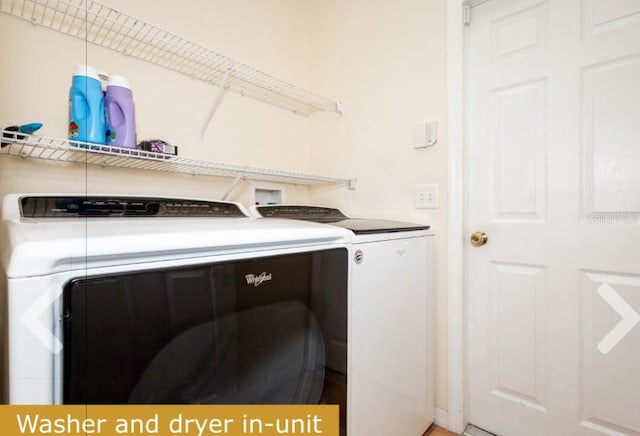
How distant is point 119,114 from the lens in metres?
1.09

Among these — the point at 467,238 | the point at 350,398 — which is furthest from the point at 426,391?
the point at 467,238

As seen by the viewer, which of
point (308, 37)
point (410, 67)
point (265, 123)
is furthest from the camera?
point (308, 37)

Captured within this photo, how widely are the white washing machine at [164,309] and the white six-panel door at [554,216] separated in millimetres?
855

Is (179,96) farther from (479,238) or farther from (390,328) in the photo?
(479,238)

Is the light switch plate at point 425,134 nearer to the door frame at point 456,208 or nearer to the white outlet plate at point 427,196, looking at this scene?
the door frame at point 456,208

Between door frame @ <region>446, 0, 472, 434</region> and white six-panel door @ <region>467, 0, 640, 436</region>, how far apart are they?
0.16 ft

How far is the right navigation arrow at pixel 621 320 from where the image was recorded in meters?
1.08

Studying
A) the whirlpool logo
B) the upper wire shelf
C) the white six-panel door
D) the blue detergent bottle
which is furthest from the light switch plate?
the blue detergent bottle

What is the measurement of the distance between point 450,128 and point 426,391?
1263 millimetres

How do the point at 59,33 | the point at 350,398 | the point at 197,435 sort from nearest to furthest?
1. the point at 197,435
2. the point at 350,398
3. the point at 59,33

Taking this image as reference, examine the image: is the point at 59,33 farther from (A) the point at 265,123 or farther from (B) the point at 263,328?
(B) the point at 263,328

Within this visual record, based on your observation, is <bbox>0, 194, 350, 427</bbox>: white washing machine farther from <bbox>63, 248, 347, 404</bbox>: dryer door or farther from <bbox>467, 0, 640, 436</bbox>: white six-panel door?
<bbox>467, 0, 640, 436</bbox>: white six-panel door

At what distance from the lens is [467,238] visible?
1.45 m
